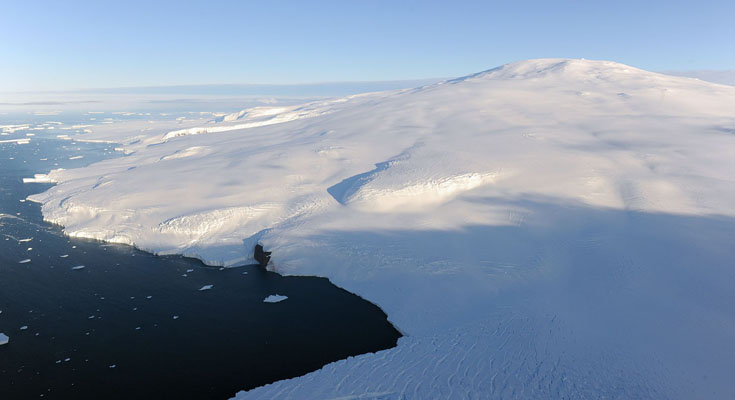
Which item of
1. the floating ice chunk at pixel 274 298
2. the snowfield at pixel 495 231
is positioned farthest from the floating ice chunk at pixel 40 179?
the floating ice chunk at pixel 274 298

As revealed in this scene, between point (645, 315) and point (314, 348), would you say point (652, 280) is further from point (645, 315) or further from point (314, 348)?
point (314, 348)

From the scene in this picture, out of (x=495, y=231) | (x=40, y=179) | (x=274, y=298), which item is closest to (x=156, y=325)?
(x=274, y=298)

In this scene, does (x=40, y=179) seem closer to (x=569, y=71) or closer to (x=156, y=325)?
(x=156, y=325)

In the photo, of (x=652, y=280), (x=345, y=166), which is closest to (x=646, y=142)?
(x=652, y=280)

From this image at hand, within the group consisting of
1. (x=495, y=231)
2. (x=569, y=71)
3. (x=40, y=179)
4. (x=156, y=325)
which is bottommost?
(x=156, y=325)

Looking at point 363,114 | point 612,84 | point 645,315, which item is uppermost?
point 612,84

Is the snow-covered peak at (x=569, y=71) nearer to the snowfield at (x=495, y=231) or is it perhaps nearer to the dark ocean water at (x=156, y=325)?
the snowfield at (x=495, y=231)

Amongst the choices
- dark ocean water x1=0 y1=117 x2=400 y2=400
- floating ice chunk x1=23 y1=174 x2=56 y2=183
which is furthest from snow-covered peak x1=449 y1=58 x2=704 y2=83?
floating ice chunk x1=23 y1=174 x2=56 y2=183
